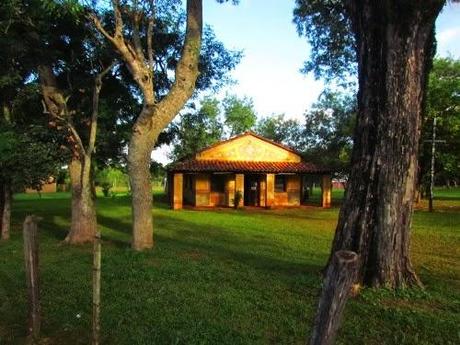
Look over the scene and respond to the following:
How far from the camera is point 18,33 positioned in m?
14.1

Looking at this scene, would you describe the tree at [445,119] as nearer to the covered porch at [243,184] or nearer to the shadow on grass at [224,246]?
the covered porch at [243,184]

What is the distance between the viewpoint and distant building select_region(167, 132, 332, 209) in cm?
3106

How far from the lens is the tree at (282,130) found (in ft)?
197

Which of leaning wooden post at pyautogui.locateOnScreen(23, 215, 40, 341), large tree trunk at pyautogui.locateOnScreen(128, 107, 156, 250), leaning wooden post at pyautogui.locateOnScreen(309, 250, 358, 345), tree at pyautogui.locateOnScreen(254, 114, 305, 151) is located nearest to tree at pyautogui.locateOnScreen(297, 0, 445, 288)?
leaning wooden post at pyautogui.locateOnScreen(309, 250, 358, 345)

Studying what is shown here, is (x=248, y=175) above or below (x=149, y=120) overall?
below

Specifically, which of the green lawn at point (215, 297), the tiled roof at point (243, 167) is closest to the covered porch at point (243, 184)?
the tiled roof at point (243, 167)

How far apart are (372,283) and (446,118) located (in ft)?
79.2

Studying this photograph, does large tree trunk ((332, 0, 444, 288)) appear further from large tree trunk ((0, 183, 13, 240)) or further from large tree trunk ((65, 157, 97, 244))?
large tree trunk ((0, 183, 13, 240))

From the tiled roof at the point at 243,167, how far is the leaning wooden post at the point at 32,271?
76.3 feet

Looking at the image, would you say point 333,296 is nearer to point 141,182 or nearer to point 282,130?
point 141,182

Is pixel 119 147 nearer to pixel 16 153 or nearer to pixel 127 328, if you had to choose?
pixel 16 153

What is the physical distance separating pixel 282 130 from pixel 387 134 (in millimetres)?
56400

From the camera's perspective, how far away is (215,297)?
7590mm

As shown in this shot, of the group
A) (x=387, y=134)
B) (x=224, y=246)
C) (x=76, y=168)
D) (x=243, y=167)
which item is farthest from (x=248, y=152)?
(x=387, y=134)
